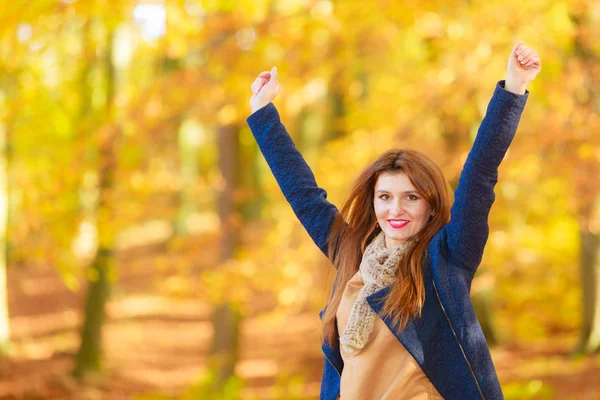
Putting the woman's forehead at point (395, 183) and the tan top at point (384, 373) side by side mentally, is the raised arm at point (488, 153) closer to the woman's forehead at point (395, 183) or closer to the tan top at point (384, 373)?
the woman's forehead at point (395, 183)

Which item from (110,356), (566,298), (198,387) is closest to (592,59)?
(198,387)

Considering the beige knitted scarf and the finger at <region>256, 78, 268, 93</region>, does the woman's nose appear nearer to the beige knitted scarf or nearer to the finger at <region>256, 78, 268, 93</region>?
the beige knitted scarf

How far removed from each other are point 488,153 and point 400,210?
34 centimetres

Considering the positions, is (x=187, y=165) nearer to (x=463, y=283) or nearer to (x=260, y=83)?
(x=260, y=83)

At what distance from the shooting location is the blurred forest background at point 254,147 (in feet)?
17.8

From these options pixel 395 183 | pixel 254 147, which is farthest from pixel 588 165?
pixel 254 147

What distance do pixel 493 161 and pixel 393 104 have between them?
14.5ft

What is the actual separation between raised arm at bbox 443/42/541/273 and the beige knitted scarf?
22cm

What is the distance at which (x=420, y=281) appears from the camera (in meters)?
2.08

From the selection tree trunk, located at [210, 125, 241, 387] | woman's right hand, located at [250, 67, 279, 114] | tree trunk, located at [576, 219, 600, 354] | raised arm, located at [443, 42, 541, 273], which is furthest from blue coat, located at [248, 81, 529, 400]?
tree trunk, located at [576, 219, 600, 354]

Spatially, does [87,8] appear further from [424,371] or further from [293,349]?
[293,349]

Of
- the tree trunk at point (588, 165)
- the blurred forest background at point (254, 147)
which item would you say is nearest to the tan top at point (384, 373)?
the blurred forest background at point (254, 147)

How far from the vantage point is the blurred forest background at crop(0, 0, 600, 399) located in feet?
17.8

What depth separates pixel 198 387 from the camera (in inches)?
340
